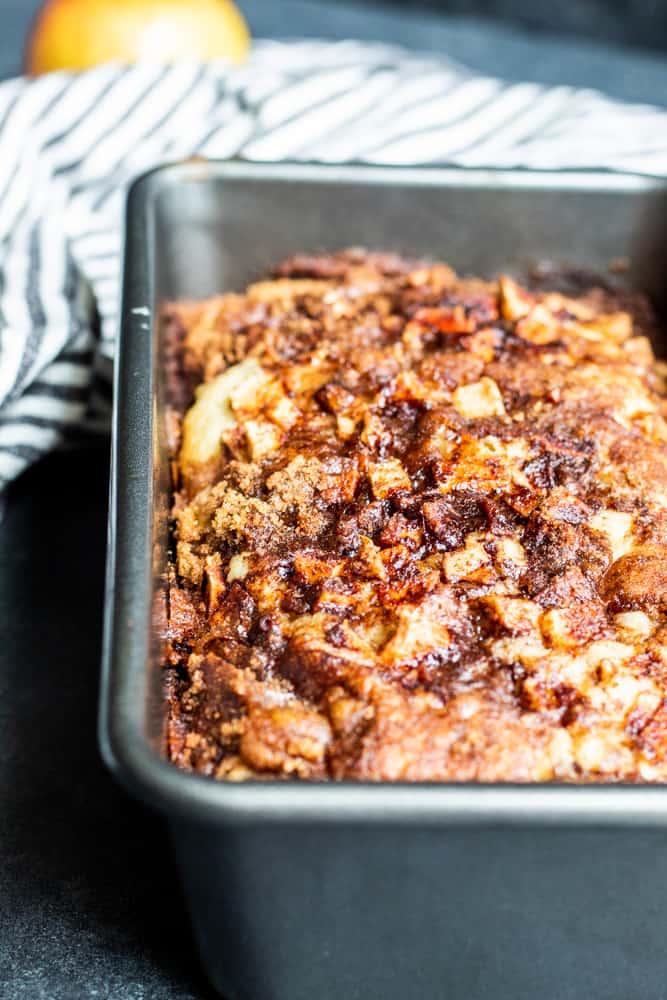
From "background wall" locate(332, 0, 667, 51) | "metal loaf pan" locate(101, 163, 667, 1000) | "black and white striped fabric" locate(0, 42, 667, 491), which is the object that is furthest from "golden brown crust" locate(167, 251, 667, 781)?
"background wall" locate(332, 0, 667, 51)

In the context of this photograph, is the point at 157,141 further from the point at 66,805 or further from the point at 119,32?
the point at 66,805

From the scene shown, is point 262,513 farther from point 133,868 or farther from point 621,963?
point 621,963

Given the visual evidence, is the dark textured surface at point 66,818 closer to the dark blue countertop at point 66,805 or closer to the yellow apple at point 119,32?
the dark blue countertop at point 66,805

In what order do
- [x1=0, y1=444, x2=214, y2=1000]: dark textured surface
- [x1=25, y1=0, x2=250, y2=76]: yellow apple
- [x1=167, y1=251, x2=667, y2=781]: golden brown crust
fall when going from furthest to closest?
[x1=25, y1=0, x2=250, y2=76]: yellow apple, [x1=0, y1=444, x2=214, y2=1000]: dark textured surface, [x1=167, y1=251, x2=667, y2=781]: golden brown crust

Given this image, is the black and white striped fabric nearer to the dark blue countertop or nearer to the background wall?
the dark blue countertop

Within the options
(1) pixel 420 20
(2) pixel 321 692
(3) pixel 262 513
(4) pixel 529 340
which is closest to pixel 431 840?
(2) pixel 321 692

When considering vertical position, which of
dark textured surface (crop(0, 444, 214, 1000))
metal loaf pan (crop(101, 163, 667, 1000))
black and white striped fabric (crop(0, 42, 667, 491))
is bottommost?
dark textured surface (crop(0, 444, 214, 1000))

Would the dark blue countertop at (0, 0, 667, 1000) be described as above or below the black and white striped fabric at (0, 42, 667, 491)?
below
